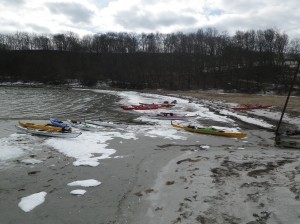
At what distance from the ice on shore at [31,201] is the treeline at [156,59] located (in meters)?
67.0

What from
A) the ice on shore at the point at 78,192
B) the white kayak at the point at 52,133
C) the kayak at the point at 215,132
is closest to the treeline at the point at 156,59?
the kayak at the point at 215,132

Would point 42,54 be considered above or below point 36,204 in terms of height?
above

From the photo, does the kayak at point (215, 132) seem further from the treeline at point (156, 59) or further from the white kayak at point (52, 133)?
the treeline at point (156, 59)

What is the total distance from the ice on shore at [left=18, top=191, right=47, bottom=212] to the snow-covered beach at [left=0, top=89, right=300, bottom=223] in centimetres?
3

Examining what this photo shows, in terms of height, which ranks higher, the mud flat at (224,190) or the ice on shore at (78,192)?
the mud flat at (224,190)

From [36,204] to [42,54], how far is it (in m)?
134

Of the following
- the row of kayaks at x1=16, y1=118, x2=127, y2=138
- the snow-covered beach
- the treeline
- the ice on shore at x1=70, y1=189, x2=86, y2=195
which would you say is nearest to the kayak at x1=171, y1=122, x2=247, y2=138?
the snow-covered beach

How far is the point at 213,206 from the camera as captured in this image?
9312 millimetres

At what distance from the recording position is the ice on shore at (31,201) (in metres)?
9.70

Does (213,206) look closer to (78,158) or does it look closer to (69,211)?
(69,211)

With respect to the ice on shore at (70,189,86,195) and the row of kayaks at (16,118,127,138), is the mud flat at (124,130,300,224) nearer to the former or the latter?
the ice on shore at (70,189,86,195)

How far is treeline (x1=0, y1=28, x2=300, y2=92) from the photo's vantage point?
86.9 m

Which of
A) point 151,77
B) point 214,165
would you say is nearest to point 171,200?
point 214,165

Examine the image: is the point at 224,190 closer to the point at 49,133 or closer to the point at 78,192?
the point at 78,192
